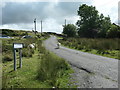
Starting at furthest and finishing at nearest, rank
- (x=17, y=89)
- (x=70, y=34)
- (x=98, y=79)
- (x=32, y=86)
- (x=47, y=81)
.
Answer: (x=70, y=34), (x=98, y=79), (x=47, y=81), (x=32, y=86), (x=17, y=89)

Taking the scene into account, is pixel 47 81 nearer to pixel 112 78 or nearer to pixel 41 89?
pixel 41 89

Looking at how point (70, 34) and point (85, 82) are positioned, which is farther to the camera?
point (70, 34)

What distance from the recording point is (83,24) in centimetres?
5006

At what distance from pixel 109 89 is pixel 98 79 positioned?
3.39 feet

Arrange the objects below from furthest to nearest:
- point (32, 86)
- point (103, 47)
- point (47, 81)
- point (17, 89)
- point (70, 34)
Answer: point (70, 34) → point (103, 47) → point (47, 81) → point (32, 86) → point (17, 89)

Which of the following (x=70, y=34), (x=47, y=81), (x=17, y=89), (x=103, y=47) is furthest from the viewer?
(x=70, y=34)

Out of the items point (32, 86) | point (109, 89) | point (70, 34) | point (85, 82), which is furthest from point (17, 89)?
point (70, 34)

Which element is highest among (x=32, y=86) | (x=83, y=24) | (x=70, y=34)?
(x=83, y=24)

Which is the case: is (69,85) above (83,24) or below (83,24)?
below

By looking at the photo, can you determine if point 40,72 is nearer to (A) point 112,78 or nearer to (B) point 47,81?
(B) point 47,81

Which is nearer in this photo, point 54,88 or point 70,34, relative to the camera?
point 54,88

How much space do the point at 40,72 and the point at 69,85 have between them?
1.35m

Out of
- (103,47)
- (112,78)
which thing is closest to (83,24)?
(103,47)

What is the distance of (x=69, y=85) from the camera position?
4945 mm
